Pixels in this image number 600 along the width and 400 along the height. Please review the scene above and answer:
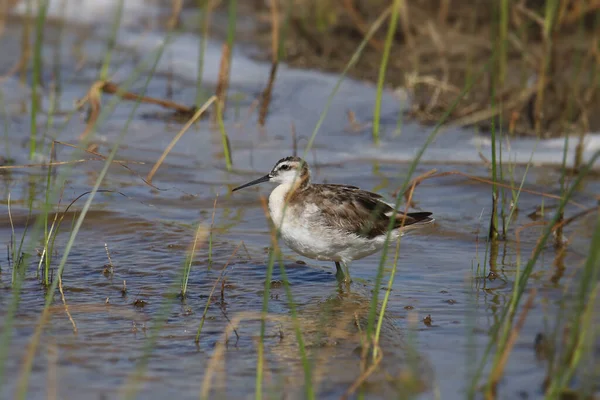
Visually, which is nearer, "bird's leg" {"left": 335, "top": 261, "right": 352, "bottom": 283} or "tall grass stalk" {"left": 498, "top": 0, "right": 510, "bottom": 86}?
"bird's leg" {"left": 335, "top": 261, "right": 352, "bottom": 283}

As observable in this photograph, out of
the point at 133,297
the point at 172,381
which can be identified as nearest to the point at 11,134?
the point at 133,297

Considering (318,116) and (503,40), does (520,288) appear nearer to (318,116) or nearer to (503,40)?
(503,40)

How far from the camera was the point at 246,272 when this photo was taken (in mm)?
6852

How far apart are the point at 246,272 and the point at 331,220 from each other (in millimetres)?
756

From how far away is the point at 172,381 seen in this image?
471 cm

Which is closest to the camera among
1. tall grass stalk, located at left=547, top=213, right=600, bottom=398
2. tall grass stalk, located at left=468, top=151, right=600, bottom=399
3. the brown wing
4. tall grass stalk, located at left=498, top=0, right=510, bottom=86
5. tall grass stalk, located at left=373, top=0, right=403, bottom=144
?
tall grass stalk, located at left=547, top=213, right=600, bottom=398

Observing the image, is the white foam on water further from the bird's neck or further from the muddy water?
the bird's neck

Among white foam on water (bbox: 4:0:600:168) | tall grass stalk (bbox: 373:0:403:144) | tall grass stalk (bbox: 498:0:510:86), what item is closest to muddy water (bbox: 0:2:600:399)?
white foam on water (bbox: 4:0:600:168)

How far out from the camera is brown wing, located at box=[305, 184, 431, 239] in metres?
6.73

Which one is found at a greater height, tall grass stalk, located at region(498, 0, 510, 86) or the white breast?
tall grass stalk, located at region(498, 0, 510, 86)

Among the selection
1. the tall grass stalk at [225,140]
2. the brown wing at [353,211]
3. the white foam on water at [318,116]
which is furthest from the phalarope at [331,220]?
the tall grass stalk at [225,140]

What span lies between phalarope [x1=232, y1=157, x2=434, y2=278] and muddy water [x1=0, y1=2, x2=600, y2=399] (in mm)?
296

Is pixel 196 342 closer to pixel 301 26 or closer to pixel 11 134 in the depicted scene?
pixel 11 134

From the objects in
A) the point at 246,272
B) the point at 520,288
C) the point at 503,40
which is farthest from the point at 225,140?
the point at 520,288
